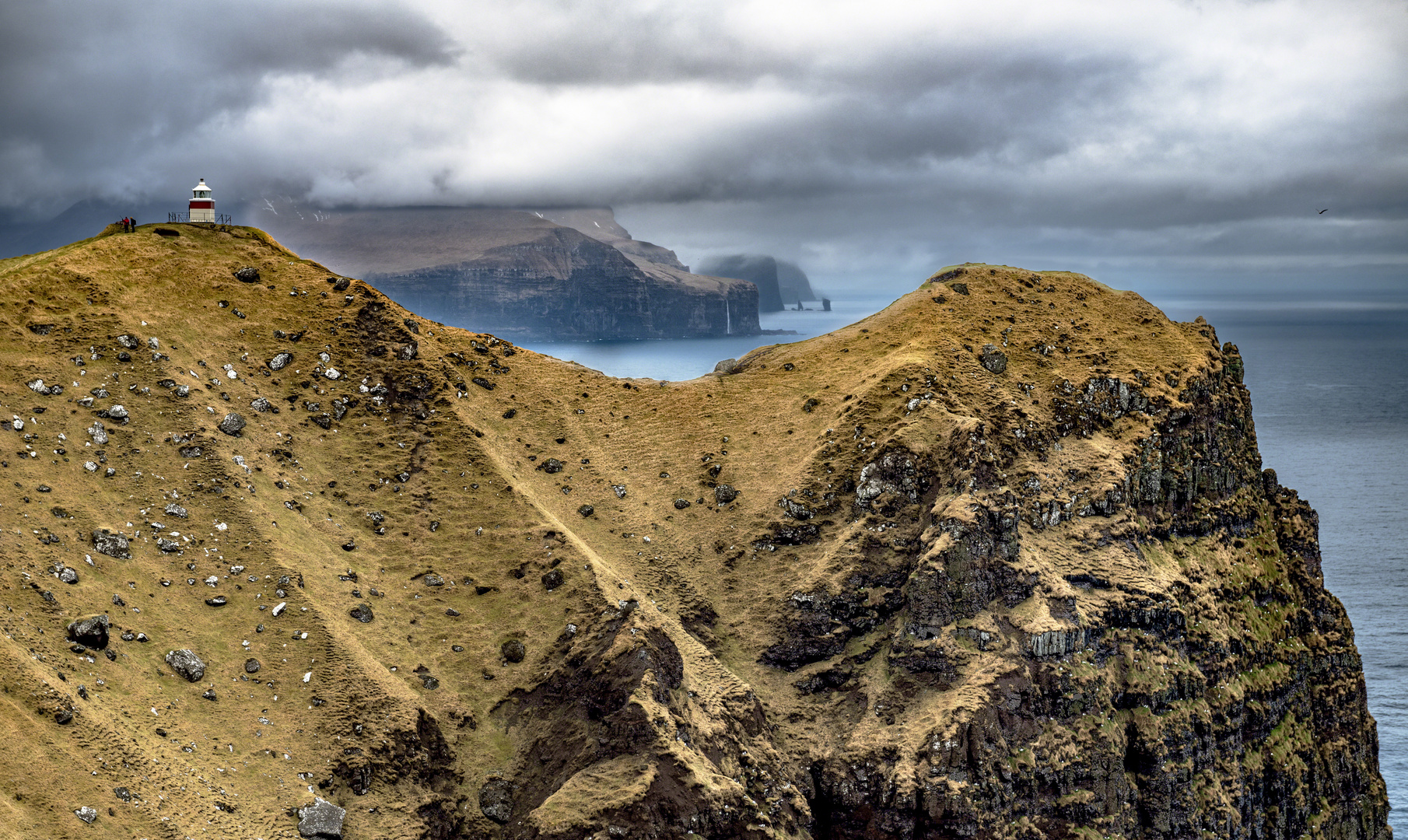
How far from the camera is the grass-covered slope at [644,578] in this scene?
81.8 m

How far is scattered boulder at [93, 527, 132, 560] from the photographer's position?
85250mm

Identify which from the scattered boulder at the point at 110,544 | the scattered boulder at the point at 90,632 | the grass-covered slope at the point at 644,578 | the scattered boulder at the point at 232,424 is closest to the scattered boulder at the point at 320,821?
the grass-covered slope at the point at 644,578

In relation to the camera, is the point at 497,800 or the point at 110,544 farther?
the point at 497,800

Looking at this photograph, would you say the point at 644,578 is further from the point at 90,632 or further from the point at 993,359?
the point at 90,632

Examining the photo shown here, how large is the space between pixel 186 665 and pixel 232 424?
98.4 feet

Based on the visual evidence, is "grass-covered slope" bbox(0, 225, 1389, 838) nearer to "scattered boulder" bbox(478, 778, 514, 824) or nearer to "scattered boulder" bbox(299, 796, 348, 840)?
"scattered boulder" bbox(478, 778, 514, 824)

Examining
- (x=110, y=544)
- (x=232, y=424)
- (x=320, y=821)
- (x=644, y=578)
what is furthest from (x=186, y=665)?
(x=644, y=578)

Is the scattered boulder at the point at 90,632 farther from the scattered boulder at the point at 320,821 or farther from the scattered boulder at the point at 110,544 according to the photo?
the scattered boulder at the point at 320,821

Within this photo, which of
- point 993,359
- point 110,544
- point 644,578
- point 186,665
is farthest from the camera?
point 993,359

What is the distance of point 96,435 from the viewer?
94312 millimetres

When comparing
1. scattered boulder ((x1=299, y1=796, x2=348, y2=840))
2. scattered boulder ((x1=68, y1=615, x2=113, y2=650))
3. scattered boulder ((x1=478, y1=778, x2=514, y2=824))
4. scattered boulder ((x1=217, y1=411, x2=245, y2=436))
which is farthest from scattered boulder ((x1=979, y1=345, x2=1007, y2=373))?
scattered boulder ((x1=68, y1=615, x2=113, y2=650))

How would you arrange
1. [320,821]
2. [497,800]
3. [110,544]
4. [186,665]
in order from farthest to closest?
[497,800], [110,544], [186,665], [320,821]

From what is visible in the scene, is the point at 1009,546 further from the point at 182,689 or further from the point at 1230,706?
the point at 182,689

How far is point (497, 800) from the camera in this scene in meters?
86.2
